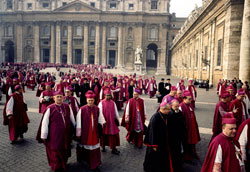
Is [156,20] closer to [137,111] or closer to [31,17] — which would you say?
[31,17]

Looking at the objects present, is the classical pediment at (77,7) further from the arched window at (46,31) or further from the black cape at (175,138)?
the black cape at (175,138)

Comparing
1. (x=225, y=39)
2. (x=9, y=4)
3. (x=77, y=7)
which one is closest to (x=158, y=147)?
(x=225, y=39)

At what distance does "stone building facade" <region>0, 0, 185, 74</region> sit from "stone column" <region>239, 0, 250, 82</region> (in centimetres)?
4949

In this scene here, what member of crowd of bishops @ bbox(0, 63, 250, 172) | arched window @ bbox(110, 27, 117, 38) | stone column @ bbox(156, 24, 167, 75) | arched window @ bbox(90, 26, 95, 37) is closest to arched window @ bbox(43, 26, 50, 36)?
arched window @ bbox(90, 26, 95, 37)

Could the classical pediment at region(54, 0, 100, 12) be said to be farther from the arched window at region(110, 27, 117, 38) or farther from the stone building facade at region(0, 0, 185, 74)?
the arched window at region(110, 27, 117, 38)

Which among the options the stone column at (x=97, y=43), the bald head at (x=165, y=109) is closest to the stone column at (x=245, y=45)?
the bald head at (x=165, y=109)

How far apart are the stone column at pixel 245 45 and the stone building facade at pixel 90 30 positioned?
49490 millimetres

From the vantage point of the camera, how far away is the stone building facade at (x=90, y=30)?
218 feet

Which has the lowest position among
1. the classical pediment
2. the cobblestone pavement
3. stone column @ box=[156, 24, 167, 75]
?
the cobblestone pavement

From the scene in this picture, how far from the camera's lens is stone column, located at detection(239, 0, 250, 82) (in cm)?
1456

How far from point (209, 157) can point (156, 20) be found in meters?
66.7

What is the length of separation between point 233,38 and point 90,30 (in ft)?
181

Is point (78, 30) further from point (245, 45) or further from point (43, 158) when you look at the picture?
point (43, 158)

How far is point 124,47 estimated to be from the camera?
6681 cm
